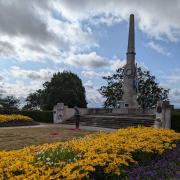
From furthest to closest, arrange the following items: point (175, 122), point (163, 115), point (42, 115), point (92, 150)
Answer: point (42, 115), point (175, 122), point (163, 115), point (92, 150)

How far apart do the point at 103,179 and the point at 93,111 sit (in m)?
27.6

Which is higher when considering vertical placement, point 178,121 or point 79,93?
point 79,93

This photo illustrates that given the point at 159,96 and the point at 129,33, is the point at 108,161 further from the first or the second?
the point at 159,96

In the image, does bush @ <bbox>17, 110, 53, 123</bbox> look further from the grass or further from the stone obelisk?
the grass

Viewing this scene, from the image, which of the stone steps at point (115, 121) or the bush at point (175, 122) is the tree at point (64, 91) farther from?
the bush at point (175, 122)

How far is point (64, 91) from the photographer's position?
47.0 m

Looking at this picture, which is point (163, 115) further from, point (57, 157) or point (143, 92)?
point (143, 92)

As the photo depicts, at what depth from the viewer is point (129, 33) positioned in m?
36.2

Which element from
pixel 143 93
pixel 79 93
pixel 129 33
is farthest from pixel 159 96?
pixel 129 33

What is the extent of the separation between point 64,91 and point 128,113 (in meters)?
15.9

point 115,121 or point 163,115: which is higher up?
point 163,115

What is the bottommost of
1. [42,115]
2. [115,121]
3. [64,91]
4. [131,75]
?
[115,121]

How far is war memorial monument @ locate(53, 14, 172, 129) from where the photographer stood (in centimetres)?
1873

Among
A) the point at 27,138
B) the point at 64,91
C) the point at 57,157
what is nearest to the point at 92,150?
the point at 57,157
